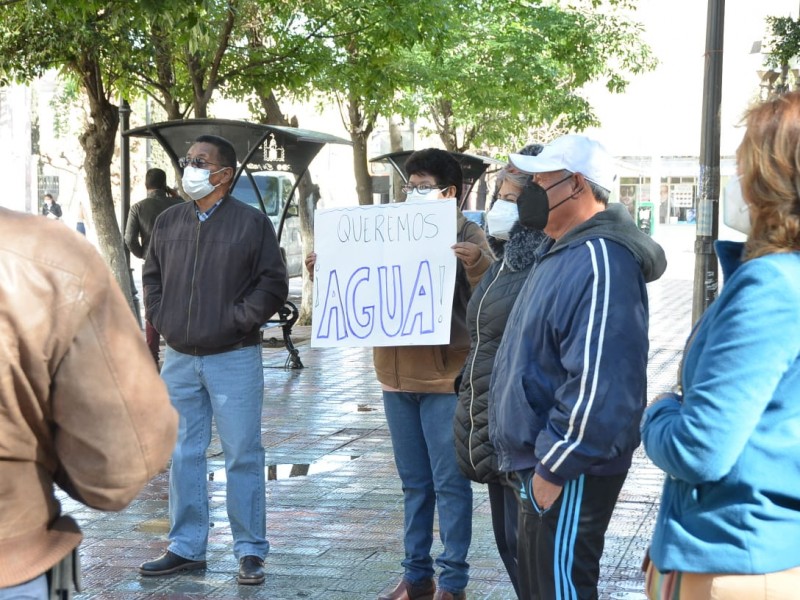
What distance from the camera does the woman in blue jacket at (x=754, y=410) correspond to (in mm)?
2250

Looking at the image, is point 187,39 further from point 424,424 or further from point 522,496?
point 522,496

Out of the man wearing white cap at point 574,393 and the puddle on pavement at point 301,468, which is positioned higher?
the man wearing white cap at point 574,393

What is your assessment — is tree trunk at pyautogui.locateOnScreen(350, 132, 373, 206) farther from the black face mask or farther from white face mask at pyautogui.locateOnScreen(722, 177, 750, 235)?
white face mask at pyautogui.locateOnScreen(722, 177, 750, 235)

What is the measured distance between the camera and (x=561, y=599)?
3.22 metres

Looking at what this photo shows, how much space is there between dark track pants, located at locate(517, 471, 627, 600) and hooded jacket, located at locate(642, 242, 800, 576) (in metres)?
0.84

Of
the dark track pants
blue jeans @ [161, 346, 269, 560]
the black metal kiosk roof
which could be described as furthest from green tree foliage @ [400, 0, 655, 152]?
the dark track pants

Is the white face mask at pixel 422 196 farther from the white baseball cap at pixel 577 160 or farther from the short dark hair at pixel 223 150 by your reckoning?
the white baseball cap at pixel 577 160

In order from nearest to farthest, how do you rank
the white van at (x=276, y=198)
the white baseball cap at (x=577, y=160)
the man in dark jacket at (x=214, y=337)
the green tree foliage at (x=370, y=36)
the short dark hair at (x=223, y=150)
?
1. the white baseball cap at (x=577, y=160)
2. the man in dark jacket at (x=214, y=337)
3. the short dark hair at (x=223, y=150)
4. the green tree foliage at (x=370, y=36)
5. the white van at (x=276, y=198)

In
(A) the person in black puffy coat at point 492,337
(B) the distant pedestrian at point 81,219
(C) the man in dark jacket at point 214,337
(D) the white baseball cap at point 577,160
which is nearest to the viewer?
(D) the white baseball cap at point 577,160

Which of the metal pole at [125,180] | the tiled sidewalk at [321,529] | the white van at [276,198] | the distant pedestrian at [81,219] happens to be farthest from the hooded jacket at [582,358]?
the distant pedestrian at [81,219]

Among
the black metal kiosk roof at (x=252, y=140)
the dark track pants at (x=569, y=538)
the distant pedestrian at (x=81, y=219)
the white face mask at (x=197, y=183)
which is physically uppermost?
the black metal kiosk roof at (x=252, y=140)

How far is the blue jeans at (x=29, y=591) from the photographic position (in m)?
2.08

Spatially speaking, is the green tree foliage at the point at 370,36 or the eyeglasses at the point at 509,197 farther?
the green tree foliage at the point at 370,36

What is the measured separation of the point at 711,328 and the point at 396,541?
3854 mm
